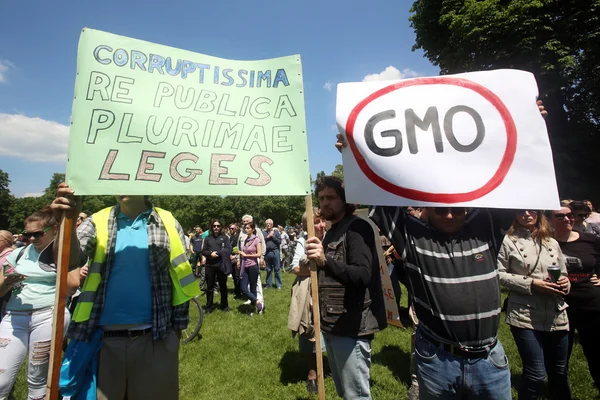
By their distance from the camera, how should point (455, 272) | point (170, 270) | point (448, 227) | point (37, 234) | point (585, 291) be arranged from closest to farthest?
point (455, 272) < point (448, 227) < point (170, 270) < point (37, 234) < point (585, 291)

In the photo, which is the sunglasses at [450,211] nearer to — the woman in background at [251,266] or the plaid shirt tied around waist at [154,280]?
the plaid shirt tied around waist at [154,280]

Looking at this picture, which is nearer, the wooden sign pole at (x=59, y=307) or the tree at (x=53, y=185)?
the wooden sign pole at (x=59, y=307)

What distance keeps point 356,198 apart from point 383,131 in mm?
472

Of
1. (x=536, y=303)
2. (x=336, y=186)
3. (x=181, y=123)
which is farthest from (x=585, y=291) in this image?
(x=181, y=123)

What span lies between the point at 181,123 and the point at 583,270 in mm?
3886

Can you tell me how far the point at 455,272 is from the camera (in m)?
1.93

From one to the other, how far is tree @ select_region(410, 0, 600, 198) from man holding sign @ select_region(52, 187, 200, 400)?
56.2 feet

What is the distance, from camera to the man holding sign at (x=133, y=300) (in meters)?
2.11

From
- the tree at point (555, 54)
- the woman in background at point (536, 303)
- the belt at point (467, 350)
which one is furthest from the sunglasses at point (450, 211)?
the tree at point (555, 54)

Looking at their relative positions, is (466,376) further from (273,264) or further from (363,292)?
(273,264)

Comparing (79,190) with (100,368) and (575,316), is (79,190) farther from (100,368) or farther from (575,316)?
(575,316)

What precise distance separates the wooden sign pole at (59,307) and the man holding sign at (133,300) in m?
0.22

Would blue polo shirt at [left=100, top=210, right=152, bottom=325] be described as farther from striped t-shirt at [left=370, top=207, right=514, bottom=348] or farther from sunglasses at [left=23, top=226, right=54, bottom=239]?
striped t-shirt at [left=370, top=207, right=514, bottom=348]

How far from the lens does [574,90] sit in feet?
56.7
